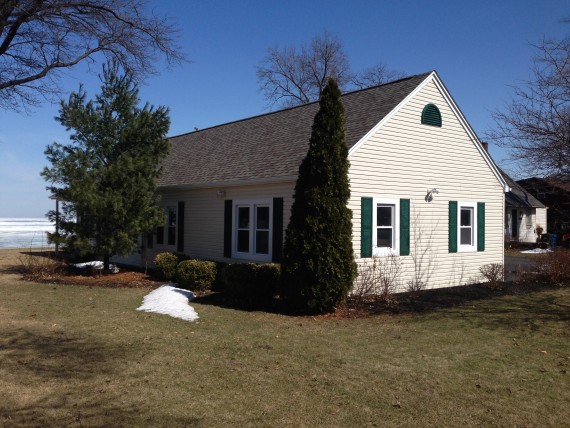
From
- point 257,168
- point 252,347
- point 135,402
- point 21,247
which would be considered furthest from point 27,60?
point 21,247

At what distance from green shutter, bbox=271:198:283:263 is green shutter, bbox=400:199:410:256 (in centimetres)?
321

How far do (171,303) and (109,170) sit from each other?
562cm

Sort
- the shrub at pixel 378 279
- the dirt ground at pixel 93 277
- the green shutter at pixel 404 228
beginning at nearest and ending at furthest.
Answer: the shrub at pixel 378 279 → the green shutter at pixel 404 228 → the dirt ground at pixel 93 277

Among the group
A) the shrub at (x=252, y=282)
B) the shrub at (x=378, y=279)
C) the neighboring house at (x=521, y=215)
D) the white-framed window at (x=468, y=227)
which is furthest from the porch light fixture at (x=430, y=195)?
the neighboring house at (x=521, y=215)

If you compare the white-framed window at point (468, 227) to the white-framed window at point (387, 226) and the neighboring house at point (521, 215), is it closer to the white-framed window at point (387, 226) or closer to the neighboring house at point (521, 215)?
the white-framed window at point (387, 226)

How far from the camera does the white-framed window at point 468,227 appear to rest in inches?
596

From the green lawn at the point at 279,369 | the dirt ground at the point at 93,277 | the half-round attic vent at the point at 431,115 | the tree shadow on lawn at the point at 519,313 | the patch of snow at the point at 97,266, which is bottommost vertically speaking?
the green lawn at the point at 279,369

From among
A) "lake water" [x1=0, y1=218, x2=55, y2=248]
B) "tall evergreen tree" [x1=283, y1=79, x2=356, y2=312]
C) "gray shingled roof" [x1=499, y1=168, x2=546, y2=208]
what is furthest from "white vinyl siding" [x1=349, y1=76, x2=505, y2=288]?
"lake water" [x1=0, y1=218, x2=55, y2=248]

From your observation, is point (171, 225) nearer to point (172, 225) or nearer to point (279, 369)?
point (172, 225)

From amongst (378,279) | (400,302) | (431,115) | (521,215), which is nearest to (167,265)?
(378,279)

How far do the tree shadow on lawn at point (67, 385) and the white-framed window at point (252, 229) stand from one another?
654 centimetres

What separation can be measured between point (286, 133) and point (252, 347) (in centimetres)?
951

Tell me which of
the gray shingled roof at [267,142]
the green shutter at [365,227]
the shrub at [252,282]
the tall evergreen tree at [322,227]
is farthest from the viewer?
the gray shingled roof at [267,142]

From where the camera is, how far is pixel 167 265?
48.1ft
